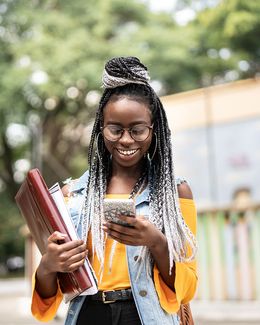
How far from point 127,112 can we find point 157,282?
491 mm

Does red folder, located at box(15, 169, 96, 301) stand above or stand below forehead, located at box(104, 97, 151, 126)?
below

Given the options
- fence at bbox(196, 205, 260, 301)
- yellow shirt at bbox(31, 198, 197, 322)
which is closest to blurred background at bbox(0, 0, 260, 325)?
fence at bbox(196, 205, 260, 301)

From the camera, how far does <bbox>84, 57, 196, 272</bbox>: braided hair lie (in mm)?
1688

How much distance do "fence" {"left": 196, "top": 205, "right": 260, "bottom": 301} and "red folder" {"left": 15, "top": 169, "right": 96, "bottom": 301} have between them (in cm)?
619

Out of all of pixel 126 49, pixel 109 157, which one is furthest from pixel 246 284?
pixel 126 49

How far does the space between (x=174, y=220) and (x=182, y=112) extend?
9.75 meters

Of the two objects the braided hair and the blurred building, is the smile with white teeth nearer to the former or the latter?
the braided hair

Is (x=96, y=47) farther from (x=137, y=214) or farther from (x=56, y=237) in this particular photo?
(x=56, y=237)

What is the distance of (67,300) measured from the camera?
5.61 ft

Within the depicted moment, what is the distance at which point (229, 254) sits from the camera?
7719 mm

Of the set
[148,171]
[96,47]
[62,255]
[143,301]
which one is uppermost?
[96,47]

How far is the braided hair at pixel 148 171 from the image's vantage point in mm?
1688

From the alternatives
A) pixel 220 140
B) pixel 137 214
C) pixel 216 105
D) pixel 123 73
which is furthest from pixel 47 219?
pixel 216 105

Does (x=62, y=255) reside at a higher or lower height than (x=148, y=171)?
lower
